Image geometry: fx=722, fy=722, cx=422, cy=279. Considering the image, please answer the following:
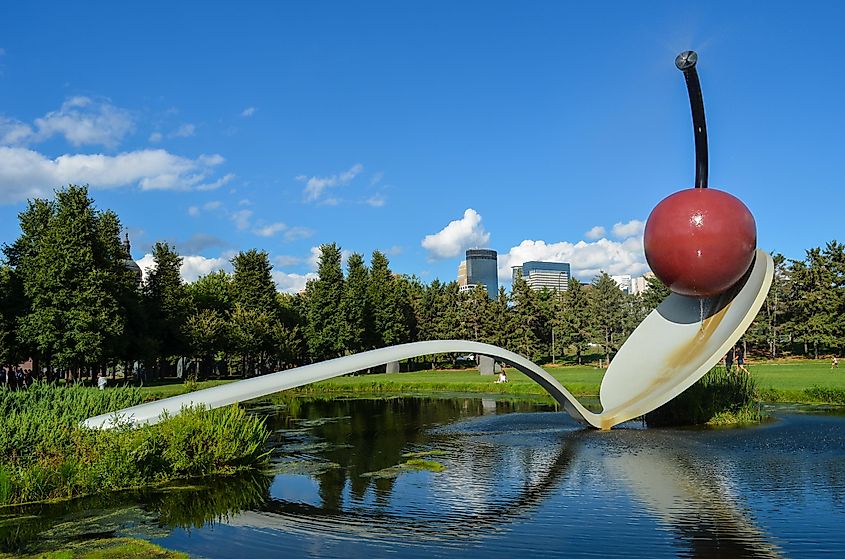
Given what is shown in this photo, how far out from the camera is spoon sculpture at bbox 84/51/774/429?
42.5 ft

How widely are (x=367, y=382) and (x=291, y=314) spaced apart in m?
25.8

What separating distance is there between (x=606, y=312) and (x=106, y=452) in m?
49.8

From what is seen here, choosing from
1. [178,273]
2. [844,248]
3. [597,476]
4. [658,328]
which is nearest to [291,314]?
[178,273]

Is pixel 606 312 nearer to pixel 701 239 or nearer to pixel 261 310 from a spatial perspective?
pixel 261 310

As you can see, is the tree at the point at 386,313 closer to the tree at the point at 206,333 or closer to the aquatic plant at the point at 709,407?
the tree at the point at 206,333

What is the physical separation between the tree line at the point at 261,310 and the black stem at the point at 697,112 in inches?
1107

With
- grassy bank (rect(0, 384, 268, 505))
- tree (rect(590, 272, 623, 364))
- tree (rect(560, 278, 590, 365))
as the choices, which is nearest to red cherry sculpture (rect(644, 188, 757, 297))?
grassy bank (rect(0, 384, 268, 505))

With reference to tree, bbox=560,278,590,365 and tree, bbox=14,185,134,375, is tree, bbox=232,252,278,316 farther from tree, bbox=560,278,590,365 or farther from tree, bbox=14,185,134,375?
tree, bbox=560,278,590,365

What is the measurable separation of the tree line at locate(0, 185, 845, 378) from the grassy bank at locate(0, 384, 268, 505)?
78.6 feet

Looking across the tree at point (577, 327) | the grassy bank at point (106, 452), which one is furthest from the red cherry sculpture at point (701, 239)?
the tree at point (577, 327)

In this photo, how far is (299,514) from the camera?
915 centimetres

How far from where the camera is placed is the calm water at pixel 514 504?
755cm

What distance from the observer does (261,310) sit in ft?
169

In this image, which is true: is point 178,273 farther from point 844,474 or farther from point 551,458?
point 844,474
